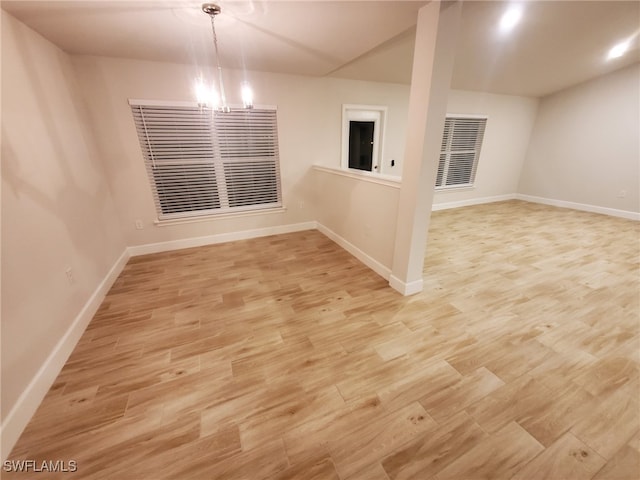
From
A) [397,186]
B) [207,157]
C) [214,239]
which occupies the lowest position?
[214,239]

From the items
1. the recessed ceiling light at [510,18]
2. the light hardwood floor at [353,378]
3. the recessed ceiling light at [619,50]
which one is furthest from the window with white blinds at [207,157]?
the recessed ceiling light at [619,50]

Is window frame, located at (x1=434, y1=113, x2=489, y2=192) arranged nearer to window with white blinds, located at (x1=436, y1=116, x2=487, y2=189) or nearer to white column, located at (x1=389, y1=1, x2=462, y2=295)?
window with white blinds, located at (x1=436, y1=116, x2=487, y2=189)

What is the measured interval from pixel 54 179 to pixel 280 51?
2446 mm

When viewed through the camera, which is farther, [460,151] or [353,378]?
[460,151]

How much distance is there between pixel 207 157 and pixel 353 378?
133 inches

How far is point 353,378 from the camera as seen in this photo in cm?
164

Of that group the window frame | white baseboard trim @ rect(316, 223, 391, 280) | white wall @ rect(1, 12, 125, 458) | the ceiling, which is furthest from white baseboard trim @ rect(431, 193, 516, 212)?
white wall @ rect(1, 12, 125, 458)

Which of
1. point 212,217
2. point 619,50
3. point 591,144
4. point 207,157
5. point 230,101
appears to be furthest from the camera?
point 591,144

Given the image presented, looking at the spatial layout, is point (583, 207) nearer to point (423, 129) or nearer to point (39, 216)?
point (423, 129)

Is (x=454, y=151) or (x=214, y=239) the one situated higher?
(x=454, y=151)

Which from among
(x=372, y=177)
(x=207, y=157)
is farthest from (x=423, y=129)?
(x=207, y=157)

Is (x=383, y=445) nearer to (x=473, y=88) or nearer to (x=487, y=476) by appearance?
(x=487, y=476)

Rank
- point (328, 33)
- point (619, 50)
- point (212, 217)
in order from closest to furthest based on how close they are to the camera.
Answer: point (328, 33), point (619, 50), point (212, 217)

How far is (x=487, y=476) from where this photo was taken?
1138 mm
